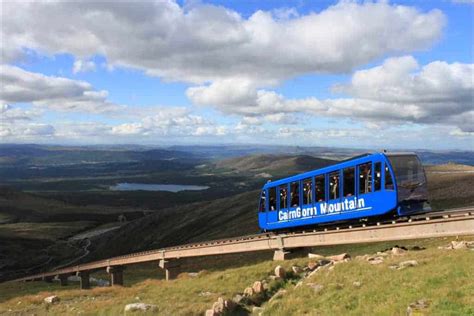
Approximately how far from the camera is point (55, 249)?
145m

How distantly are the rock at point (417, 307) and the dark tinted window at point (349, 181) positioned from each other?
47.6 feet

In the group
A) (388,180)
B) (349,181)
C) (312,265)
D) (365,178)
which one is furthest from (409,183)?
(312,265)

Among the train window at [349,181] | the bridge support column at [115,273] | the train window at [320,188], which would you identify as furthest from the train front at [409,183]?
the bridge support column at [115,273]

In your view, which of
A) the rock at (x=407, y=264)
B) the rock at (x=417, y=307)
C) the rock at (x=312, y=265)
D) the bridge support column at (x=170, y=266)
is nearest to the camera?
the rock at (x=417, y=307)

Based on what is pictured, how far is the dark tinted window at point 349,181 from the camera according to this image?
1130 inches

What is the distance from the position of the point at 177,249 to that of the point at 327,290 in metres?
29.7

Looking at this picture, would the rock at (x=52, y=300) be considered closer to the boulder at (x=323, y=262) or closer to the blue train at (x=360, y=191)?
the blue train at (x=360, y=191)

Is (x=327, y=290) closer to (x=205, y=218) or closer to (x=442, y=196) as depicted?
(x=442, y=196)

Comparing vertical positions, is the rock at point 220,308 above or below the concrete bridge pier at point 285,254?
above

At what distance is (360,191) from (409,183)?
2.98 meters

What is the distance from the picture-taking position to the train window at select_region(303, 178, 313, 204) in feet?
107

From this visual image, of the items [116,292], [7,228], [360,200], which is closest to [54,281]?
[116,292]

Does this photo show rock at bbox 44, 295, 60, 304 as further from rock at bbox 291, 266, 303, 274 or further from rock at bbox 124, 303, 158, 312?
rock at bbox 291, 266, 303, 274

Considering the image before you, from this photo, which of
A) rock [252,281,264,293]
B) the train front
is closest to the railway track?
the train front
